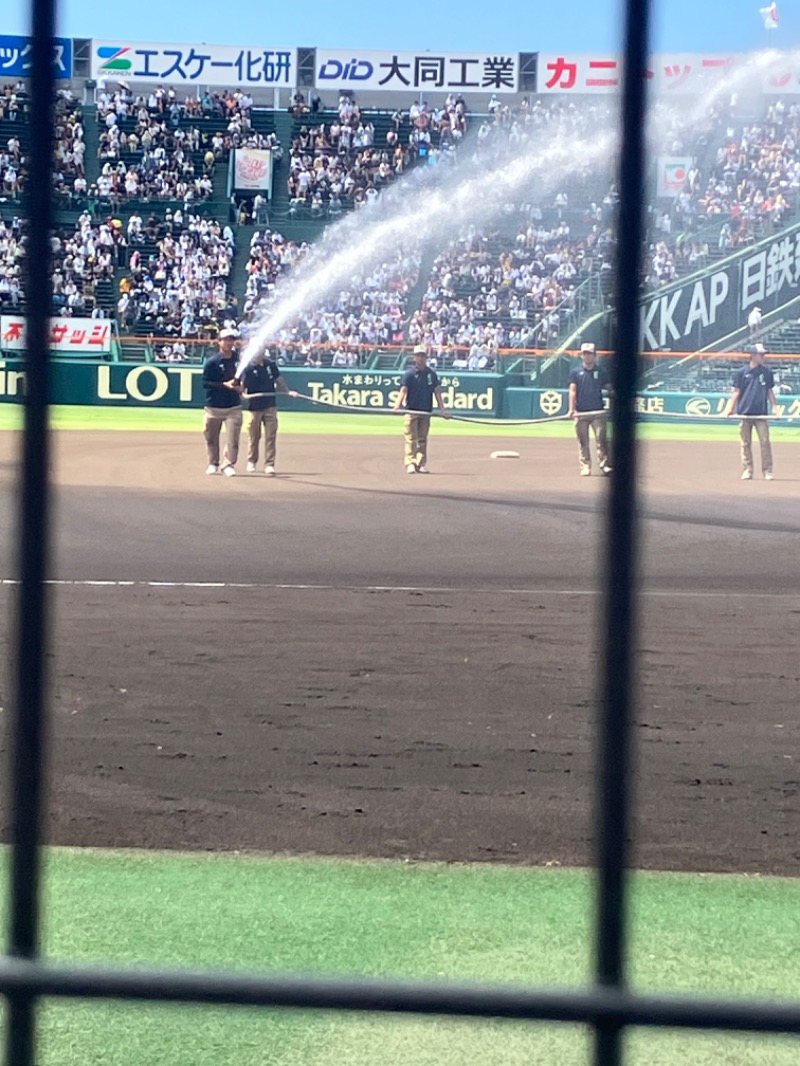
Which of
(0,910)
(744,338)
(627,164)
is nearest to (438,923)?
(0,910)

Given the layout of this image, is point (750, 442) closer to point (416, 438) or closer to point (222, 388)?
point (416, 438)

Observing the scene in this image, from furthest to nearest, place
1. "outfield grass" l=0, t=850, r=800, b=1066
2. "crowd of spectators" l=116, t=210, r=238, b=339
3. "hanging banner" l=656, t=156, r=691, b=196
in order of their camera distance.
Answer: "hanging banner" l=656, t=156, r=691, b=196 → "crowd of spectators" l=116, t=210, r=238, b=339 → "outfield grass" l=0, t=850, r=800, b=1066

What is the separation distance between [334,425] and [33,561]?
24.9m

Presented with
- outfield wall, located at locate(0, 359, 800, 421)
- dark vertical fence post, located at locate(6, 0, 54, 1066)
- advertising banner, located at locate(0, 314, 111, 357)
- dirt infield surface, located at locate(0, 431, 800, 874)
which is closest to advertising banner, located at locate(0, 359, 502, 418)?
outfield wall, located at locate(0, 359, 800, 421)

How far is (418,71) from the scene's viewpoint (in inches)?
1725

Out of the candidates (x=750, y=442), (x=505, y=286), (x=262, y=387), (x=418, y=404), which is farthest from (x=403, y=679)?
(x=505, y=286)

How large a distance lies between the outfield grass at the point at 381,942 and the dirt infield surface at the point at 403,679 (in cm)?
36

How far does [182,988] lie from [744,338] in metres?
34.2

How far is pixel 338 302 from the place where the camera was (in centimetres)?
3603

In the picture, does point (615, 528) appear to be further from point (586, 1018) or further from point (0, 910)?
point (0, 910)

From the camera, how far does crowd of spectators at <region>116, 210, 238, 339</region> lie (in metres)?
32.5

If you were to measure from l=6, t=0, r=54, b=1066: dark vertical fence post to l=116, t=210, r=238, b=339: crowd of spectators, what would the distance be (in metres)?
30.8

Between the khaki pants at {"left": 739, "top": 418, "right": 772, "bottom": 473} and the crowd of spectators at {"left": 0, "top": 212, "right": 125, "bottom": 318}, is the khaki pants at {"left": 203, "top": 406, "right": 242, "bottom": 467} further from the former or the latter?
the crowd of spectators at {"left": 0, "top": 212, "right": 125, "bottom": 318}

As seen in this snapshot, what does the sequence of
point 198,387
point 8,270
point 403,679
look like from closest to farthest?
point 403,679, point 198,387, point 8,270
